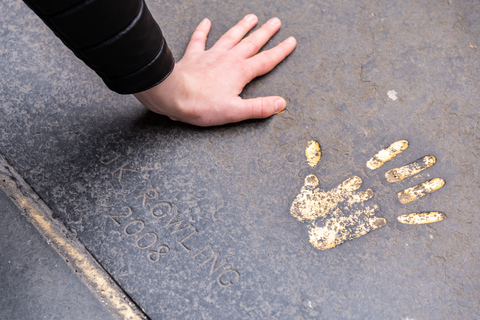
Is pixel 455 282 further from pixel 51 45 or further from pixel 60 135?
pixel 51 45

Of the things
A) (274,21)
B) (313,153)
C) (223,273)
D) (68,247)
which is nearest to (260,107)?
(313,153)

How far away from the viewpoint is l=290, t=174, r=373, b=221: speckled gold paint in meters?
0.88

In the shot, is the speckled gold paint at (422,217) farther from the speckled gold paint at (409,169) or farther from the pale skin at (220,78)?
the pale skin at (220,78)

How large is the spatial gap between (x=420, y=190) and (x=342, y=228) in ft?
0.69

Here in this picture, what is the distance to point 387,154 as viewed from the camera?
3.05 feet

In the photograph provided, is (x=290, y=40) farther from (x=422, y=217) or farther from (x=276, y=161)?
(x=422, y=217)

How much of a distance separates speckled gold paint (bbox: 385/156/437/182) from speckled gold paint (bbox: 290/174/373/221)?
0.07 meters

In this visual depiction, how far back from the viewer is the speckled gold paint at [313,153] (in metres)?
0.93

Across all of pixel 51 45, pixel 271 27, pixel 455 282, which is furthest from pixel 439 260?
pixel 51 45

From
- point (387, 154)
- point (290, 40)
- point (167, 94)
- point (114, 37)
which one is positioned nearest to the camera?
point (114, 37)

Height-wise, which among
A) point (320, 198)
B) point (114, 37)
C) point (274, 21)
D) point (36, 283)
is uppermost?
point (114, 37)

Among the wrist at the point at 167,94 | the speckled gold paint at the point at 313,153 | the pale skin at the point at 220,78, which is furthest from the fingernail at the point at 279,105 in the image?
the wrist at the point at 167,94

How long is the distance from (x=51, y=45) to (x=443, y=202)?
1.11m

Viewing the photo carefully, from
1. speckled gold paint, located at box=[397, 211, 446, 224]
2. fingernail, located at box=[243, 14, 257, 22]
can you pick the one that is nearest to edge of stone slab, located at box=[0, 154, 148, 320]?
speckled gold paint, located at box=[397, 211, 446, 224]
